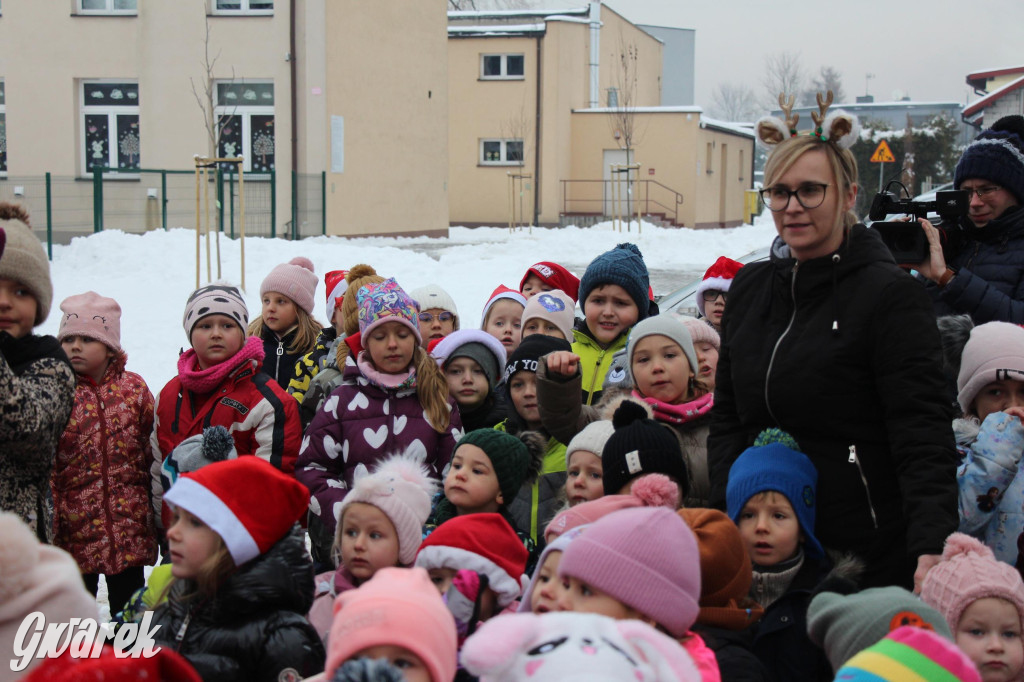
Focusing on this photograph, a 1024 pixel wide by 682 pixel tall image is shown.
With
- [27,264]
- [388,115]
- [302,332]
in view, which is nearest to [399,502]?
[27,264]

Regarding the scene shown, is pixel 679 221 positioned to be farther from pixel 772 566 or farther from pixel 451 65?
pixel 772 566

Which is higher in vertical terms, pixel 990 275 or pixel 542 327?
pixel 990 275

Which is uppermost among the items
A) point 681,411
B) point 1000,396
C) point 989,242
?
point 989,242

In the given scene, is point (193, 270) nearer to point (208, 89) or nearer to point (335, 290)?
point (208, 89)

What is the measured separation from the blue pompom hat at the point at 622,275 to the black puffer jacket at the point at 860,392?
1.97 meters

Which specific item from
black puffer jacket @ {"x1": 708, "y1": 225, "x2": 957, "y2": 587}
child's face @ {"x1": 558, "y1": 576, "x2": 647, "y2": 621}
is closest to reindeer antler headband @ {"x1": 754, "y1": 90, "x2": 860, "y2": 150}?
black puffer jacket @ {"x1": 708, "y1": 225, "x2": 957, "y2": 587}

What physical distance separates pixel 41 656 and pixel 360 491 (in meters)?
1.31

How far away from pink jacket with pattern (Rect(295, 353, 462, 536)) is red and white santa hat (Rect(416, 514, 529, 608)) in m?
1.10

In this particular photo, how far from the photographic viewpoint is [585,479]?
3785mm

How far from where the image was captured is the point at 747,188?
4703 cm

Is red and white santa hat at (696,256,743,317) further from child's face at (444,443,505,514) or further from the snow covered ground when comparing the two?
the snow covered ground

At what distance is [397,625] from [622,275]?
10.2 ft

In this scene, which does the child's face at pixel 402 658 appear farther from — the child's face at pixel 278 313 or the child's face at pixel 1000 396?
the child's face at pixel 278 313

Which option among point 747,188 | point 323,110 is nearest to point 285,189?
point 323,110
